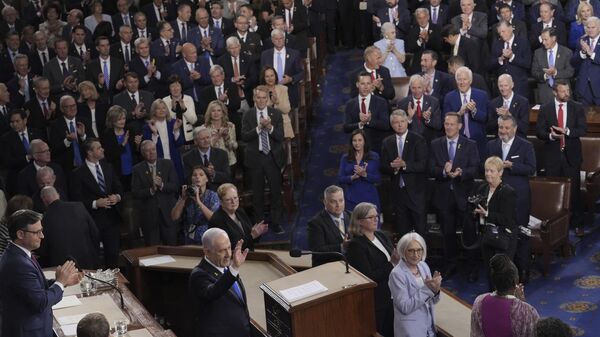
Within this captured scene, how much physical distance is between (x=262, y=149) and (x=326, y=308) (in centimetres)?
427

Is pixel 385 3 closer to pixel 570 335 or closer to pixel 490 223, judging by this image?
pixel 490 223

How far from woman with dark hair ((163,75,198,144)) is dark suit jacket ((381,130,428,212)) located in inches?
79.8

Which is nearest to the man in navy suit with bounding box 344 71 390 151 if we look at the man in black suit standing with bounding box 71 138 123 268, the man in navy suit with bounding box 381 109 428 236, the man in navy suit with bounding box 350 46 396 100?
the man in navy suit with bounding box 350 46 396 100

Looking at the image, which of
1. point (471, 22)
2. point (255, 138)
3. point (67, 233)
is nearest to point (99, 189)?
point (67, 233)

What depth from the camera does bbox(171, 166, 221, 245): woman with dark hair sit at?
823cm

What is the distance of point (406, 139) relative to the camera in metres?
9.05

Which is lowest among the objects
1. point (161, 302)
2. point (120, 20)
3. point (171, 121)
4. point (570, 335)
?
point (161, 302)

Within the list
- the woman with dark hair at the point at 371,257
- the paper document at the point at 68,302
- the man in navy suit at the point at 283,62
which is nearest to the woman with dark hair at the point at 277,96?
the man in navy suit at the point at 283,62

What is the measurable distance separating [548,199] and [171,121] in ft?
11.6

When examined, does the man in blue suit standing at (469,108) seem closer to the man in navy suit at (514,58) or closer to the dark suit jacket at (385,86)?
the dark suit jacket at (385,86)

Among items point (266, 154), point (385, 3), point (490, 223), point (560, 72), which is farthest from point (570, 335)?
point (385, 3)

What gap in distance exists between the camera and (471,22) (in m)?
11.3

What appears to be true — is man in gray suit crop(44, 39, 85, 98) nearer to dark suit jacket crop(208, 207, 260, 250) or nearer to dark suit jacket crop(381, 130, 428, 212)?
dark suit jacket crop(381, 130, 428, 212)

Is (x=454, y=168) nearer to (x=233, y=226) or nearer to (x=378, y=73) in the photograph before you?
(x=378, y=73)
